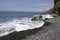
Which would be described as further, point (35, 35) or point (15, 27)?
point (15, 27)

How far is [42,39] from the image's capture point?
30.5 ft

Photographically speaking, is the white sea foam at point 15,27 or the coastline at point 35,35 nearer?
the coastline at point 35,35

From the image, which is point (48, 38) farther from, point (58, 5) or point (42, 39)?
point (58, 5)

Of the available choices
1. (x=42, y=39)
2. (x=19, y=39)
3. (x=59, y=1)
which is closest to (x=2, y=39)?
(x=19, y=39)

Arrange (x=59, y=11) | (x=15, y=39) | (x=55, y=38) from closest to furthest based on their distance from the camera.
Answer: (x=55, y=38), (x=15, y=39), (x=59, y=11)

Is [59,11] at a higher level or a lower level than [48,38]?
lower

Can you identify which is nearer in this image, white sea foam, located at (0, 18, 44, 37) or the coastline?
the coastline

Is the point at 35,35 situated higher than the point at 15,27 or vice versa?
→ the point at 35,35

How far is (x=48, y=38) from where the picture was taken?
9.39 metres

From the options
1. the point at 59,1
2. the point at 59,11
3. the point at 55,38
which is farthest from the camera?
the point at 59,1

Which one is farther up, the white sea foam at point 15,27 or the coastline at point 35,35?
the coastline at point 35,35

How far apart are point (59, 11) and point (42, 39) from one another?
28.3 meters

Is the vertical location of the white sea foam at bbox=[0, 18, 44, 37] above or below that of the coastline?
below

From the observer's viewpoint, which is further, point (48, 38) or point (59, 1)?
point (59, 1)
